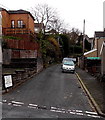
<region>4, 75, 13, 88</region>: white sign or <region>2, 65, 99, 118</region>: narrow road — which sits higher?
<region>4, 75, 13, 88</region>: white sign

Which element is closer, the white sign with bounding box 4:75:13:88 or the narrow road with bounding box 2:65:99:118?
the narrow road with bounding box 2:65:99:118

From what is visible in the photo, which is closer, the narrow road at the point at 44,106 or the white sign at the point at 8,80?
the narrow road at the point at 44,106

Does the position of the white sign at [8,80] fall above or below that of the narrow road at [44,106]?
above

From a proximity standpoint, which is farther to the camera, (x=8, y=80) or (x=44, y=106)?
(x=8, y=80)

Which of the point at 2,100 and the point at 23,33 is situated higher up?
the point at 23,33

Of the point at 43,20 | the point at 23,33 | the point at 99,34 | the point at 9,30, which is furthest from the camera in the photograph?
the point at 99,34

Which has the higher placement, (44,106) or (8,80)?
(8,80)

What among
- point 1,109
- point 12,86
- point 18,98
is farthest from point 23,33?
point 1,109

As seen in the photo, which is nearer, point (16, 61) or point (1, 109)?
point (1, 109)

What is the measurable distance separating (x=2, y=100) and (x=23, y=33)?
65.6 ft

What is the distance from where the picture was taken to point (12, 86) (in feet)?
54.6

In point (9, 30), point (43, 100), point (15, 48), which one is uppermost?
point (9, 30)

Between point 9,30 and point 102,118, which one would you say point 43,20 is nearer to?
point 9,30

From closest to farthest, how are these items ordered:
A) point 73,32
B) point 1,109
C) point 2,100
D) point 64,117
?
point 64,117, point 1,109, point 2,100, point 73,32
